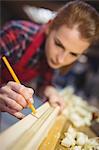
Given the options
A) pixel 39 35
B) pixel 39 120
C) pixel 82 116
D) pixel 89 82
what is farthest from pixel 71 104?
pixel 89 82

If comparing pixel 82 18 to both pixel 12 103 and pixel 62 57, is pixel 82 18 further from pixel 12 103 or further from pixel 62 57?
pixel 12 103

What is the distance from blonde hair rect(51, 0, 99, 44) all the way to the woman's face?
0.04 feet

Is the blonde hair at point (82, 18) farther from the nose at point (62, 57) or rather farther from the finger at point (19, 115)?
the finger at point (19, 115)

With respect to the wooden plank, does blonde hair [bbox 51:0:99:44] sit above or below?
above

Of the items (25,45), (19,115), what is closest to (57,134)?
(19,115)

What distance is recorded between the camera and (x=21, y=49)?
2.14 ft

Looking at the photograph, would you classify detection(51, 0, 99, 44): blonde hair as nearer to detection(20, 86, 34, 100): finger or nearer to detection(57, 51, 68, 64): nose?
detection(57, 51, 68, 64): nose

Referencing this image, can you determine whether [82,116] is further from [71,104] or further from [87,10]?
[87,10]

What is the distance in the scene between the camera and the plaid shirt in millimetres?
599

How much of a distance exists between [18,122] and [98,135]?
21 cm

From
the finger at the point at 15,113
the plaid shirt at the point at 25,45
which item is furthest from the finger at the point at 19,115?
the plaid shirt at the point at 25,45

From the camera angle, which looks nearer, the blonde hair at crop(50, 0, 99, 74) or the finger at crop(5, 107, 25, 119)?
the finger at crop(5, 107, 25, 119)

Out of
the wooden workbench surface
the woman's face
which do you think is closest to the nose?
the woman's face

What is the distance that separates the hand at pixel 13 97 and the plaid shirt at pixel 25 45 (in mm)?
131
